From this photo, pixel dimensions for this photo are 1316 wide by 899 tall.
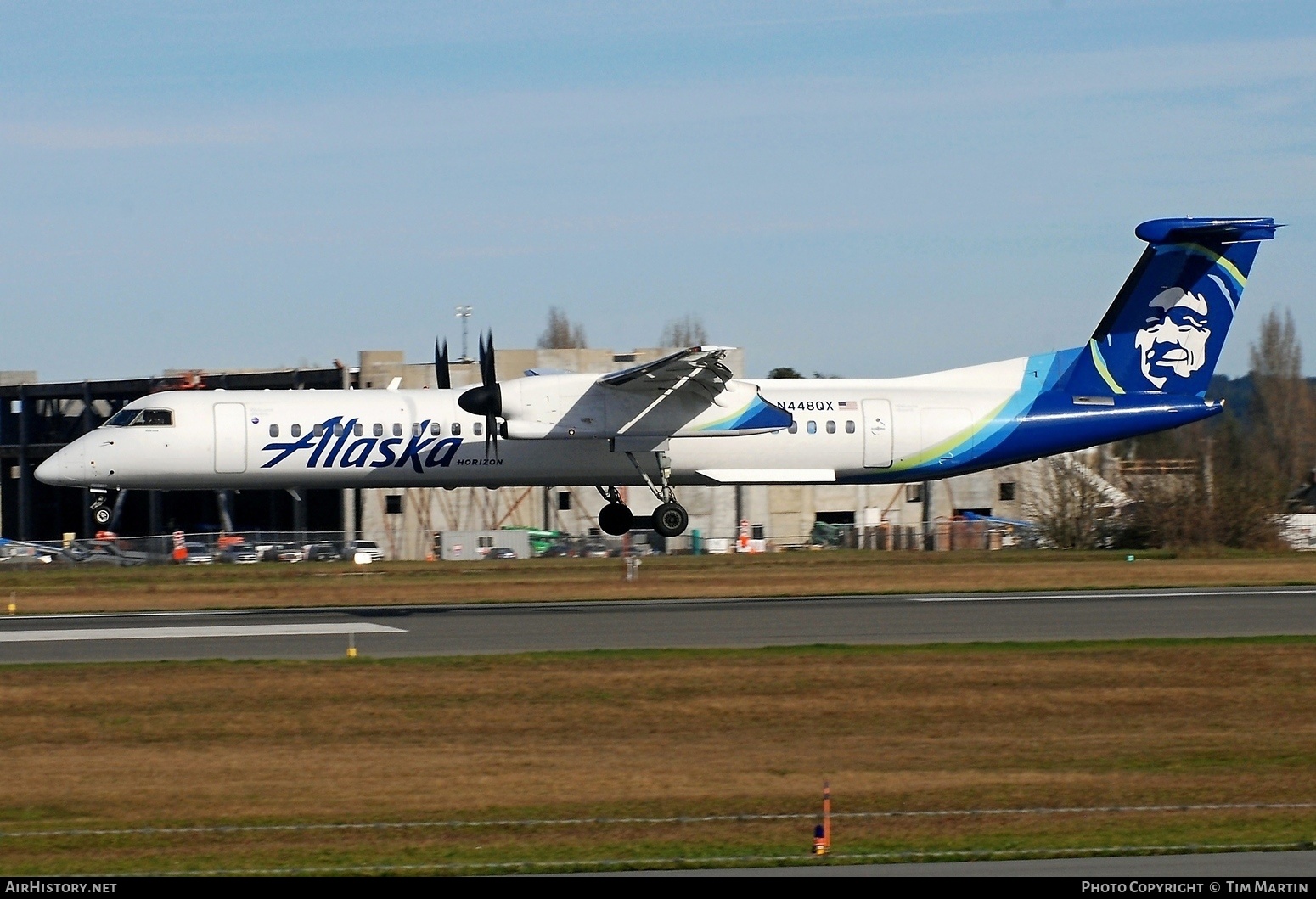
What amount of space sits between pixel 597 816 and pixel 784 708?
495cm

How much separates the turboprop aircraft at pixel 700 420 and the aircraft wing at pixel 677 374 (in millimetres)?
61

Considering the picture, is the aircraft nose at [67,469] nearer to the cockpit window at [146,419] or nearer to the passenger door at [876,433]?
the cockpit window at [146,419]

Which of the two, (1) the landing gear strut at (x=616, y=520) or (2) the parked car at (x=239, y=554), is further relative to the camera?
(2) the parked car at (x=239, y=554)

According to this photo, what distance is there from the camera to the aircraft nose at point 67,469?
1228 inches

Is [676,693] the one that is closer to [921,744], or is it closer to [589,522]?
Result: [921,744]

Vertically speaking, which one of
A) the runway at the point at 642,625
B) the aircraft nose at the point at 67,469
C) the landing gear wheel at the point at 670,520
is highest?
the aircraft nose at the point at 67,469

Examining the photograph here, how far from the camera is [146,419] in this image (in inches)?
1231

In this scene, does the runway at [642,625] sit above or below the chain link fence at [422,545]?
below

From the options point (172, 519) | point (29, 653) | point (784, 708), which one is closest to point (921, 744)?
point (784, 708)

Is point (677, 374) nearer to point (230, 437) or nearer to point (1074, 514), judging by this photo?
point (230, 437)

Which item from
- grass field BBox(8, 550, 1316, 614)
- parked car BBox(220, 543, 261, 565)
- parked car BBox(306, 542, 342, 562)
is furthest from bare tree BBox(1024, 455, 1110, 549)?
parked car BBox(220, 543, 261, 565)

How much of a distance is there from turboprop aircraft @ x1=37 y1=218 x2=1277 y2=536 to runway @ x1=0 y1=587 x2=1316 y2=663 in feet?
13.7

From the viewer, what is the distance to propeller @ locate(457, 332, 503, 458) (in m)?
30.3

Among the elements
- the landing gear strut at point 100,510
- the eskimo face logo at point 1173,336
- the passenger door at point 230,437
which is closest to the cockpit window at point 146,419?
the passenger door at point 230,437
